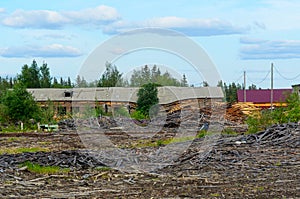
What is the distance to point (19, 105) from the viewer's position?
35.9 m

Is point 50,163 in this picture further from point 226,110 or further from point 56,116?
point 56,116

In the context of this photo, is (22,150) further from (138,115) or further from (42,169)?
(138,115)

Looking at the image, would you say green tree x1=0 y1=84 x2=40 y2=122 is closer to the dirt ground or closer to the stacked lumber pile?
the stacked lumber pile

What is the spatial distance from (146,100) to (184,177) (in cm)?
2772

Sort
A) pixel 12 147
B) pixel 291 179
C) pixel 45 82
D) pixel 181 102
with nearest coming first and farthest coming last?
pixel 291 179 → pixel 12 147 → pixel 181 102 → pixel 45 82

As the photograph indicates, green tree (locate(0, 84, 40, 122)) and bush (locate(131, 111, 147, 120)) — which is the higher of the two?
green tree (locate(0, 84, 40, 122))

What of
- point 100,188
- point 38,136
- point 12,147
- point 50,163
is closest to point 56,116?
point 38,136

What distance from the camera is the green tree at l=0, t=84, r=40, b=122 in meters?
36.0

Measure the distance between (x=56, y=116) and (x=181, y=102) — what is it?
11319 millimetres

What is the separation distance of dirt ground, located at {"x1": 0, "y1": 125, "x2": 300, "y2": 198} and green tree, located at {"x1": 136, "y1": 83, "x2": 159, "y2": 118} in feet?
63.1

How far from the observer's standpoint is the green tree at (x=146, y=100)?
122 feet

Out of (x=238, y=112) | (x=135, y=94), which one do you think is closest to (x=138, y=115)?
(x=135, y=94)

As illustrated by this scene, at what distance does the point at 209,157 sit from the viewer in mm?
15406

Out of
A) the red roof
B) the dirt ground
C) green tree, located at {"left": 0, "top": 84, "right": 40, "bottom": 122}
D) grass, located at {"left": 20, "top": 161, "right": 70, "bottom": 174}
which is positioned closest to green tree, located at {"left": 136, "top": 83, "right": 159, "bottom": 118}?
green tree, located at {"left": 0, "top": 84, "right": 40, "bottom": 122}
